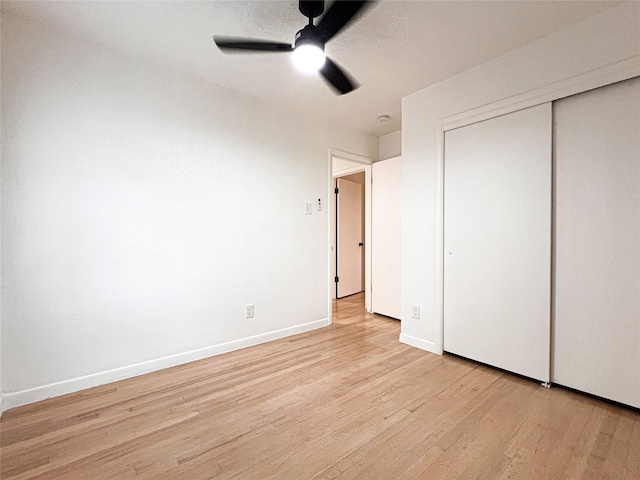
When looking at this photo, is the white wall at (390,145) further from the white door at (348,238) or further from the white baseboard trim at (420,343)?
the white baseboard trim at (420,343)

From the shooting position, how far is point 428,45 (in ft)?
7.22

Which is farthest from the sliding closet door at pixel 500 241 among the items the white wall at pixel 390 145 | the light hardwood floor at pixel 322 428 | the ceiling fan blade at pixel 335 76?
the white wall at pixel 390 145

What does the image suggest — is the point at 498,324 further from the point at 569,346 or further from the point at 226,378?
the point at 226,378

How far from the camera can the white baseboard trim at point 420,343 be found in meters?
2.78

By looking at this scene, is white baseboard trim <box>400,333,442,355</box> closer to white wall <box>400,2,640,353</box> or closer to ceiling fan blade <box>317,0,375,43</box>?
white wall <box>400,2,640,353</box>

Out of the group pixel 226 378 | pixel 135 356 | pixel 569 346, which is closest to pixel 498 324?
pixel 569 346

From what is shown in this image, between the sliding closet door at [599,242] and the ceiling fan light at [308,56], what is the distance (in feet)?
5.66

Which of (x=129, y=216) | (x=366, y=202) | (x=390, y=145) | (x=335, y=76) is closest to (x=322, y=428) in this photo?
(x=129, y=216)

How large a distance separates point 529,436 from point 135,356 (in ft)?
8.89

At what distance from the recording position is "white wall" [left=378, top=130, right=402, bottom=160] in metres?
4.01

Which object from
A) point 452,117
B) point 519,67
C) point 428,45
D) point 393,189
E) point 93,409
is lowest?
point 93,409

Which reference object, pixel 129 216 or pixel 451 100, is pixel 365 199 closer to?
pixel 451 100

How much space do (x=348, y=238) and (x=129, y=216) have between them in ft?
11.9

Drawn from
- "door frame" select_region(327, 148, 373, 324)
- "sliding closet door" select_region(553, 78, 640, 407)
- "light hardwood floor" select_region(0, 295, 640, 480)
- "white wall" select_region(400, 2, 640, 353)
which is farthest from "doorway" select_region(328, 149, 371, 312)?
"sliding closet door" select_region(553, 78, 640, 407)
